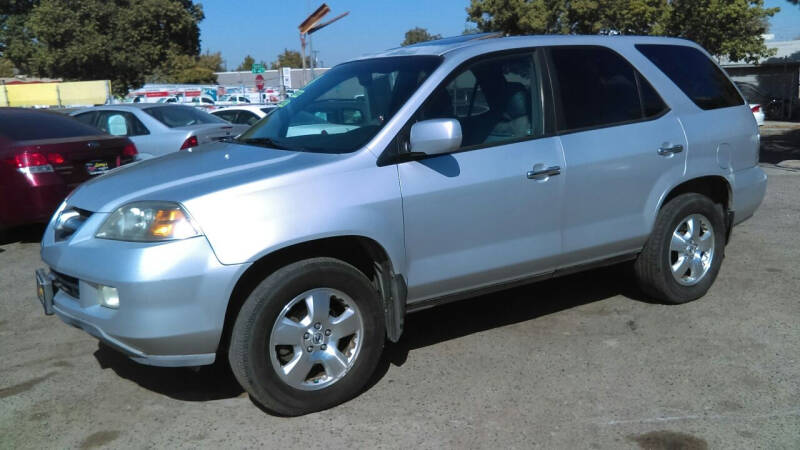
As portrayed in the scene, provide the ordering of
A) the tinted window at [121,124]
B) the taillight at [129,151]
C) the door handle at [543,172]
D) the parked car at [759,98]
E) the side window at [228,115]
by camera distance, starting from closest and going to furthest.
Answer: the door handle at [543,172], the taillight at [129,151], the tinted window at [121,124], the side window at [228,115], the parked car at [759,98]

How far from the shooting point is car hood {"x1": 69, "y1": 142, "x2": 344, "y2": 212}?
11.4 ft

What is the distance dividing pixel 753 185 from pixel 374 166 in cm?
326

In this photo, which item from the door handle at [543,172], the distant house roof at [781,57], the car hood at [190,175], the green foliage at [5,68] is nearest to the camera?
the car hood at [190,175]

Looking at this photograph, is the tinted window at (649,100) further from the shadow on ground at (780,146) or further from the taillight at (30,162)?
the shadow on ground at (780,146)

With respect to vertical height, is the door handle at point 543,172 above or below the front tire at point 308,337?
above

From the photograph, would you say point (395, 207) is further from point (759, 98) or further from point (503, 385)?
point (759, 98)

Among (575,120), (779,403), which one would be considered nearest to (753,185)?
(575,120)

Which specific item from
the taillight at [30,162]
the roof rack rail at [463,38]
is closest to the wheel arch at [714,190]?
the roof rack rail at [463,38]

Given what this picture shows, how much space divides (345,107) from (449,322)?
1680 mm

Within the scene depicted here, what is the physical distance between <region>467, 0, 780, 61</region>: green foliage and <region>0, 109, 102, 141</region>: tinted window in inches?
1035

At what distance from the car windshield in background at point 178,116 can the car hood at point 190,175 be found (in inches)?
286

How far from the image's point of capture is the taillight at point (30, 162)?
283 inches

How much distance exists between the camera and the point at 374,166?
372cm

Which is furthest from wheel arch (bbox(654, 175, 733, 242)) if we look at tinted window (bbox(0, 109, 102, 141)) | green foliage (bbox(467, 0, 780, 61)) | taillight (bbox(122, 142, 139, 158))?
green foliage (bbox(467, 0, 780, 61))
